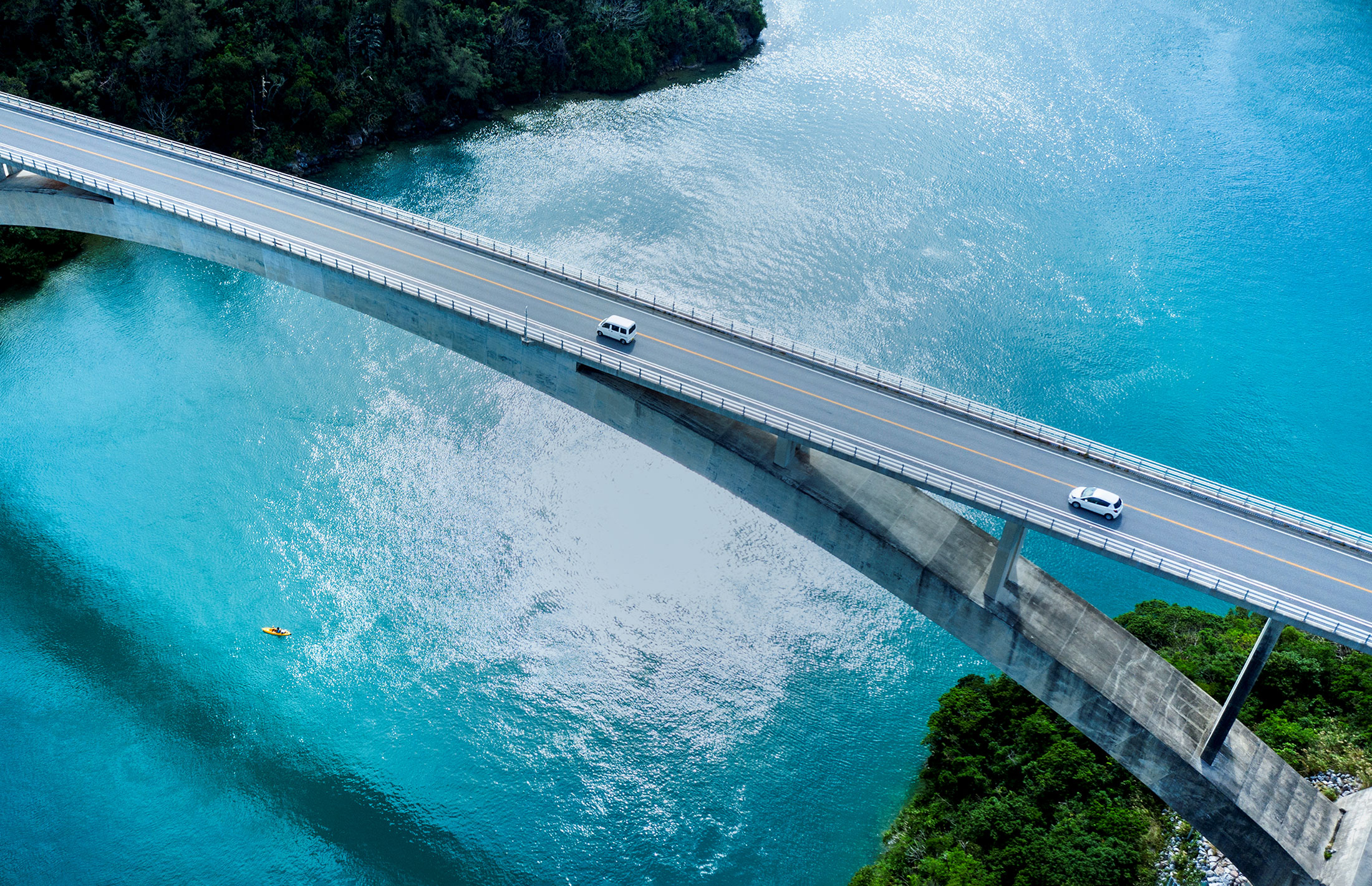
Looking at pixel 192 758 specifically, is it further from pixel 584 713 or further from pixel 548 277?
pixel 548 277

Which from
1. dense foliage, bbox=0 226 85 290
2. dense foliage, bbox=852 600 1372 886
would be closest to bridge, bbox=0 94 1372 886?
dense foliage, bbox=852 600 1372 886

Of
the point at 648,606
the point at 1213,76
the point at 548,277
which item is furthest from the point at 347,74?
the point at 1213,76

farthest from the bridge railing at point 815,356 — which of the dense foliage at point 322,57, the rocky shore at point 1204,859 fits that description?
the dense foliage at point 322,57

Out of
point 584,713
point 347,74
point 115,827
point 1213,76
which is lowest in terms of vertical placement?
point 115,827

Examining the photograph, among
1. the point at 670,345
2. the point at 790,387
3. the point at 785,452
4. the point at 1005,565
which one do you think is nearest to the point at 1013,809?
the point at 1005,565

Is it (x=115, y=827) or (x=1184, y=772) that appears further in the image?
(x=115, y=827)
